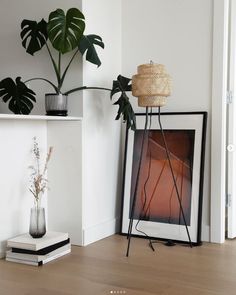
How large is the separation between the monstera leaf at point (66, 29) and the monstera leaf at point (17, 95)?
0.42 meters

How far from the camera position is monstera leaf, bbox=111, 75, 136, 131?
3.41 meters

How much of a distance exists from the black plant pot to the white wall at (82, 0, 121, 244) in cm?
20

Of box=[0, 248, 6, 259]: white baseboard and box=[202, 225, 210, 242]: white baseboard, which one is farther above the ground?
box=[202, 225, 210, 242]: white baseboard

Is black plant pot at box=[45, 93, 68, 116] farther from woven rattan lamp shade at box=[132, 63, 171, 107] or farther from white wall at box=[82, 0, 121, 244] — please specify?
woven rattan lamp shade at box=[132, 63, 171, 107]

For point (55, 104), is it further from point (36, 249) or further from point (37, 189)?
point (36, 249)

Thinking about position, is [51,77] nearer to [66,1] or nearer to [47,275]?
[66,1]

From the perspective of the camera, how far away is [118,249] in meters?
3.42

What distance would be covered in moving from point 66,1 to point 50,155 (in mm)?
1169

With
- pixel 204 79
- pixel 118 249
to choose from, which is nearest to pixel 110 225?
pixel 118 249

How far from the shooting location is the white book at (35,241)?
3082mm

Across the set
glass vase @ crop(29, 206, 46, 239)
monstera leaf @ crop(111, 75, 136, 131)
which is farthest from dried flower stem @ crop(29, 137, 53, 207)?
monstera leaf @ crop(111, 75, 136, 131)

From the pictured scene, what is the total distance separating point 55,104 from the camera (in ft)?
11.0

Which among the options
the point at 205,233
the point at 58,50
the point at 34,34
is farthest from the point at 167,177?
the point at 34,34

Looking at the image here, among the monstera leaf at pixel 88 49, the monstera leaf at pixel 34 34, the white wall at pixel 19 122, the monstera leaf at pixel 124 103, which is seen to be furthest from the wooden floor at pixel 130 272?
the monstera leaf at pixel 34 34
